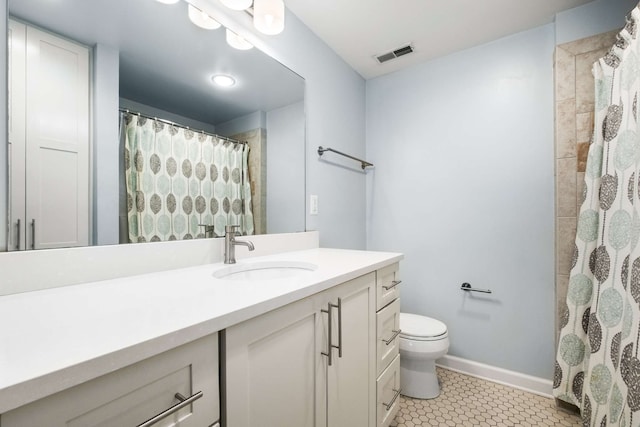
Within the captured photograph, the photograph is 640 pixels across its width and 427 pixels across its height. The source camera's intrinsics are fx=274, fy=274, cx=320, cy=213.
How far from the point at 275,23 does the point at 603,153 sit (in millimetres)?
1711

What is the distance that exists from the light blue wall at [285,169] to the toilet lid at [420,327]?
90 centimetres

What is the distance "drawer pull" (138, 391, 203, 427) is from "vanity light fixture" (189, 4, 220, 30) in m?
1.35

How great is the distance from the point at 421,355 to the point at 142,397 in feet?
4.99

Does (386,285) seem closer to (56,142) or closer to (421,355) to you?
(421,355)

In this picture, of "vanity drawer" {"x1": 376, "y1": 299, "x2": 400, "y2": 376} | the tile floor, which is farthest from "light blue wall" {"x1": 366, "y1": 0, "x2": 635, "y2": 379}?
"vanity drawer" {"x1": 376, "y1": 299, "x2": 400, "y2": 376}

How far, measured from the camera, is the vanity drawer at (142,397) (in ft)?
1.21

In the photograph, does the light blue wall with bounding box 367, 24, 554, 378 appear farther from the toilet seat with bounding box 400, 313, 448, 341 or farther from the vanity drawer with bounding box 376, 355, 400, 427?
the vanity drawer with bounding box 376, 355, 400, 427

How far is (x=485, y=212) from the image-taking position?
1.90 m

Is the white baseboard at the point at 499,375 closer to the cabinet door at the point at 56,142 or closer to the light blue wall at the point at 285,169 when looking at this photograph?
the light blue wall at the point at 285,169

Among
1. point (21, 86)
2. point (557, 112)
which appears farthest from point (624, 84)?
point (21, 86)

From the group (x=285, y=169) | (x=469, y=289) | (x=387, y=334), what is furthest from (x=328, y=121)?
(x=469, y=289)

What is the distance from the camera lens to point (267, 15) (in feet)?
4.31

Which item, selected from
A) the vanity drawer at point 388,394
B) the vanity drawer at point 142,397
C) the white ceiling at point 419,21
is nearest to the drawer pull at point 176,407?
the vanity drawer at point 142,397

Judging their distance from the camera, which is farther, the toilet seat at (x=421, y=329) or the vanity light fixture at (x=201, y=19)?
the toilet seat at (x=421, y=329)
